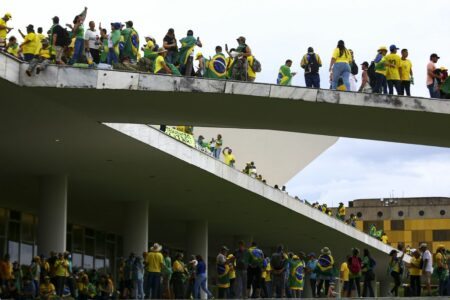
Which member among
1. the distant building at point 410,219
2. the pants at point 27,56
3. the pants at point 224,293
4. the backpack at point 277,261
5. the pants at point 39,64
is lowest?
the pants at point 224,293

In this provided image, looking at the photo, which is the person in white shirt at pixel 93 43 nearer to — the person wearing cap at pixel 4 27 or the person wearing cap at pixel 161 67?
the person wearing cap at pixel 161 67

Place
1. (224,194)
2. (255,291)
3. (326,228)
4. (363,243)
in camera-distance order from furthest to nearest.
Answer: (363,243)
(326,228)
(224,194)
(255,291)

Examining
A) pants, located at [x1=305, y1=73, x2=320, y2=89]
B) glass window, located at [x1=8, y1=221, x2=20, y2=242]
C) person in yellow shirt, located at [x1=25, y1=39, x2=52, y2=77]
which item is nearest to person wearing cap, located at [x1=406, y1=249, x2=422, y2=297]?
pants, located at [x1=305, y1=73, x2=320, y2=89]

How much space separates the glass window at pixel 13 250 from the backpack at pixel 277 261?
14478 millimetres

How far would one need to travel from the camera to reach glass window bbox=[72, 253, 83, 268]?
129 feet

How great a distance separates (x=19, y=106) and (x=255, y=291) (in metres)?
6.13

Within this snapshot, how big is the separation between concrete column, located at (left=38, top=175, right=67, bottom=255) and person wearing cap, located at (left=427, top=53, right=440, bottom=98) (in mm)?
10784

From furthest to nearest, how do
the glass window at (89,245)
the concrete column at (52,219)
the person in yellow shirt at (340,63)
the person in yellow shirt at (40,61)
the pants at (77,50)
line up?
the glass window at (89,245)
the concrete column at (52,219)
the person in yellow shirt at (340,63)
the pants at (77,50)
the person in yellow shirt at (40,61)

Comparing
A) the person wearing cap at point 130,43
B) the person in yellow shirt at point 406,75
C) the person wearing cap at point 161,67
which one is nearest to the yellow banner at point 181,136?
the person wearing cap at point 130,43

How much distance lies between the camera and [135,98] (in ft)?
69.3

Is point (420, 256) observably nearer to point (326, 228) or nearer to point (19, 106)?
point (19, 106)

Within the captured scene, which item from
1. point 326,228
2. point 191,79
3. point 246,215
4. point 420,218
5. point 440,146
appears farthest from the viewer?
point 420,218

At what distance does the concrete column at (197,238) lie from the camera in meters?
38.7

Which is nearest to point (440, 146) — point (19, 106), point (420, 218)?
point (19, 106)
